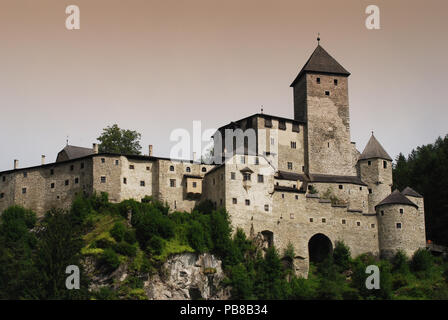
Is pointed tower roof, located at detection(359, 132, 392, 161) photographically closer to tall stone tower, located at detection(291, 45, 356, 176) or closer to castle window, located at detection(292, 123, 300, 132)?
tall stone tower, located at detection(291, 45, 356, 176)

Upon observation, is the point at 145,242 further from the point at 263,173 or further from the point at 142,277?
the point at 263,173

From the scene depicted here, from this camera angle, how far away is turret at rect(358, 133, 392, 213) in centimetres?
8500

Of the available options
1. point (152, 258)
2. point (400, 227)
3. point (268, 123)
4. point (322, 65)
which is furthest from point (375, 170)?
point (152, 258)

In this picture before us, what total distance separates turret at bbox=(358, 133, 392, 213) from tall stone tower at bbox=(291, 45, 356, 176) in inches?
51.9

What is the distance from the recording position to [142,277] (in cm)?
7050

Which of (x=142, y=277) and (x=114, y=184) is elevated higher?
(x=114, y=184)

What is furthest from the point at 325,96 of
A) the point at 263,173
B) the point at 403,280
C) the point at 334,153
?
the point at 403,280

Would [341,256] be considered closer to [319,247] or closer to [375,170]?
[319,247]

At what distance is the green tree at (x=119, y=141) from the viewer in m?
92.1

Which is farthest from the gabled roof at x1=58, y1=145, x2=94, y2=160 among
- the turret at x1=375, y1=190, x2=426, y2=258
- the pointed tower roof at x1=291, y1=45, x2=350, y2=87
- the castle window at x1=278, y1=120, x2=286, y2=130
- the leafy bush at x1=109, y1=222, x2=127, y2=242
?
the turret at x1=375, y1=190, x2=426, y2=258

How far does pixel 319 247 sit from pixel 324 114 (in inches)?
605
